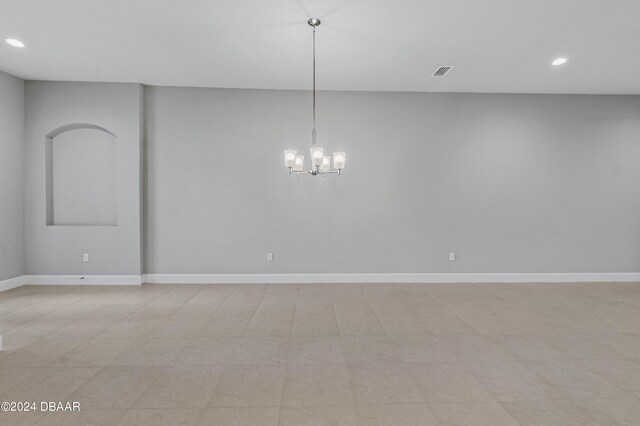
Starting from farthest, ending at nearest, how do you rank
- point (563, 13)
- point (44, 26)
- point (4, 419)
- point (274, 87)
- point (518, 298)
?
point (274, 87), point (518, 298), point (44, 26), point (563, 13), point (4, 419)

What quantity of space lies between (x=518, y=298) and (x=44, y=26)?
6656 mm

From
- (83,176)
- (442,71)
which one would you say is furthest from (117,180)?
(442,71)

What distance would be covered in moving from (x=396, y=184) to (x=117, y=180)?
4559mm

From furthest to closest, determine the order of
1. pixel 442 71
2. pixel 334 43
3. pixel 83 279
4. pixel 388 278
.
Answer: pixel 388 278, pixel 83 279, pixel 442 71, pixel 334 43

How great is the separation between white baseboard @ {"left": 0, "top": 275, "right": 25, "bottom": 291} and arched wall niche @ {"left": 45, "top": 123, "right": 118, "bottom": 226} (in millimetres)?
929

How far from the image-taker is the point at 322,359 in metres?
2.75

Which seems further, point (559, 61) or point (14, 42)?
point (559, 61)

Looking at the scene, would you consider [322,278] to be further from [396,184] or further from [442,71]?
[442,71]

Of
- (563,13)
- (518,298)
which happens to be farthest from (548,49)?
(518,298)

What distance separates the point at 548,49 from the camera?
3957 mm

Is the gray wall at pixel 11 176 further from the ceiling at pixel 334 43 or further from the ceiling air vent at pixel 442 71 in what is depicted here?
the ceiling air vent at pixel 442 71

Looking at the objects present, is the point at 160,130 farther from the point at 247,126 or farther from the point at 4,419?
the point at 4,419

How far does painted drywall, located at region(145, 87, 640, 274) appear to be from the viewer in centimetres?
539

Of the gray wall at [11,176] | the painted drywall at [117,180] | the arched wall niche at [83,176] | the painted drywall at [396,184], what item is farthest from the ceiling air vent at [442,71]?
the gray wall at [11,176]
